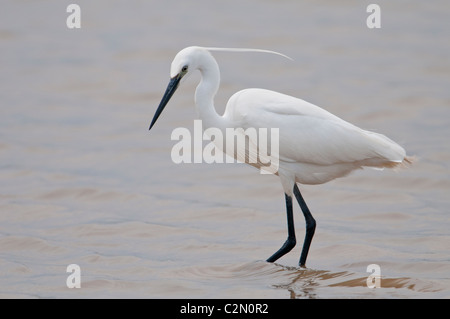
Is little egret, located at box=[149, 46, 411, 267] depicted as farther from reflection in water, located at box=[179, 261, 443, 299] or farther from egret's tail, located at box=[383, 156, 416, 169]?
reflection in water, located at box=[179, 261, 443, 299]

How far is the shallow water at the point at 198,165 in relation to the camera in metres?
6.84

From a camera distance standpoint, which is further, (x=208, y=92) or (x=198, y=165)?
(x=198, y=165)

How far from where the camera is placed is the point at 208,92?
6461mm

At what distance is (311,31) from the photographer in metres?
16.8

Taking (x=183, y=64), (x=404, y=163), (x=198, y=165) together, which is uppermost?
(x=198, y=165)

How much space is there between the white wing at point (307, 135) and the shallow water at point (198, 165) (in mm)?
991

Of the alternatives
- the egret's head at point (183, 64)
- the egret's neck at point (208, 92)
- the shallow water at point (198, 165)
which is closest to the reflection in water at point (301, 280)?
the shallow water at point (198, 165)

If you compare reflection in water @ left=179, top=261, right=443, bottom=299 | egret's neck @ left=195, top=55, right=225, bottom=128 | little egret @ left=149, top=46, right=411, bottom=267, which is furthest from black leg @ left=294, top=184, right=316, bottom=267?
egret's neck @ left=195, top=55, right=225, bottom=128

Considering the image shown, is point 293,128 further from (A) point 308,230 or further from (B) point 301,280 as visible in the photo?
(B) point 301,280

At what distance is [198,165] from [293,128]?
467cm

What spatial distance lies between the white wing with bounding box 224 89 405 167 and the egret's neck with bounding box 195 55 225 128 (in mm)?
172

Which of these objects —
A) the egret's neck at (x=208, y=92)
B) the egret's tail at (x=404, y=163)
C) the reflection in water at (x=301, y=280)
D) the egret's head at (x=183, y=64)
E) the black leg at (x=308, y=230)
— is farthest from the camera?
the black leg at (x=308, y=230)

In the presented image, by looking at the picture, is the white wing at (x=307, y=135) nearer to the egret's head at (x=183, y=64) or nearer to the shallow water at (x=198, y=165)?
the egret's head at (x=183, y=64)

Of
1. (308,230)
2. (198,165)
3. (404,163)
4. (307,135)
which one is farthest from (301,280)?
(198,165)
